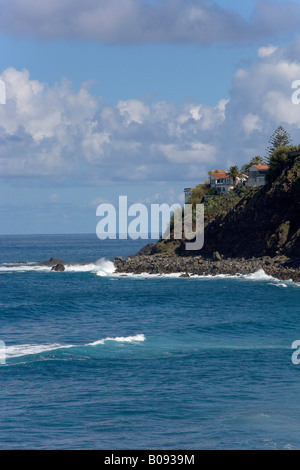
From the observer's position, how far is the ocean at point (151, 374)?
960 inches

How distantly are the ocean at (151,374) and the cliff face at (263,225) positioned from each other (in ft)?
93.5

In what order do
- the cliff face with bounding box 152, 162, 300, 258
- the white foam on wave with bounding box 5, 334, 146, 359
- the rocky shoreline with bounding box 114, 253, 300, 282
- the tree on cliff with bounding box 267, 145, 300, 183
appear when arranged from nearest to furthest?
1. the white foam on wave with bounding box 5, 334, 146, 359
2. the rocky shoreline with bounding box 114, 253, 300, 282
3. the cliff face with bounding box 152, 162, 300, 258
4. the tree on cliff with bounding box 267, 145, 300, 183

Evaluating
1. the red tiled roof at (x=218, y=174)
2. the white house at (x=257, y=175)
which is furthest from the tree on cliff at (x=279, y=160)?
the red tiled roof at (x=218, y=174)

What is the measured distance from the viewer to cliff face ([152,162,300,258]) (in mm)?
94438

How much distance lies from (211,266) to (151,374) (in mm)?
62007

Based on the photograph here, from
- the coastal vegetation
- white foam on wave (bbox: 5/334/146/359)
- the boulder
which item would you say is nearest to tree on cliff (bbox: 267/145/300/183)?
the coastal vegetation

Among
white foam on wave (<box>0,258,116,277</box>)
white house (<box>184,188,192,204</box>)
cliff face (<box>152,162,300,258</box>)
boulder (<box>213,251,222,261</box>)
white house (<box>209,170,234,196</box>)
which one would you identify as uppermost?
white house (<box>209,170,234,196</box>)

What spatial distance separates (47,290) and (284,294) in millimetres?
30179

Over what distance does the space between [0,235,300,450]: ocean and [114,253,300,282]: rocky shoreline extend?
62.5 feet

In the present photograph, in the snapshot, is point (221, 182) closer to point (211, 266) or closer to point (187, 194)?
point (187, 194)

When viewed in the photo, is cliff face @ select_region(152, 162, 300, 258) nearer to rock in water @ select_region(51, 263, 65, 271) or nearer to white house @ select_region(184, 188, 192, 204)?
rock in water @ select_region(51, 263, 65, 271)

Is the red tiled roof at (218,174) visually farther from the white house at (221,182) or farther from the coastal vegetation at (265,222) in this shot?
the coastal vegetation at (265,222)

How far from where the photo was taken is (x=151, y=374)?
109 ft

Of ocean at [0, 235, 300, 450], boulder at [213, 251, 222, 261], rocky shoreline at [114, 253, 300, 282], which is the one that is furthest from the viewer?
boulder at [213, 251, 222, 261]
